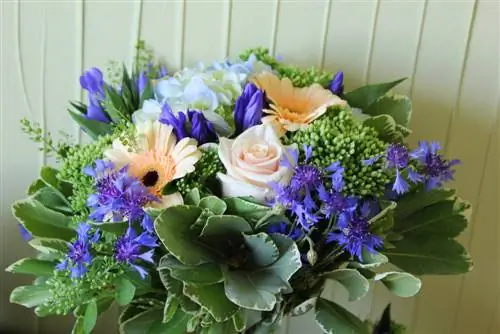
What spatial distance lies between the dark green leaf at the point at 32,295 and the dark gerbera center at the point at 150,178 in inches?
6.9

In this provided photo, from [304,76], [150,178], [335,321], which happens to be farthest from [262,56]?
[335,321]

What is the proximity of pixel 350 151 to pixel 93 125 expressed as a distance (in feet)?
1.15

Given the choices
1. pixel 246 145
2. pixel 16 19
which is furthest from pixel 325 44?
pixel 16 19

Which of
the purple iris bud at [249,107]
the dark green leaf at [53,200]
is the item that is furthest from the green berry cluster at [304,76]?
the dark green leaf at [53,200]

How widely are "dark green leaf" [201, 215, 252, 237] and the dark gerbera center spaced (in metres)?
0.08

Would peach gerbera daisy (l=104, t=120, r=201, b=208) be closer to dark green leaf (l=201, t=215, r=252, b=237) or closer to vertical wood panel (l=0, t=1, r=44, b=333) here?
dark green leaf (l=201, t=215, r=252, b=237)

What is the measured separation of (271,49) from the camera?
3.24ft

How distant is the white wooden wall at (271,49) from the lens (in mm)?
947

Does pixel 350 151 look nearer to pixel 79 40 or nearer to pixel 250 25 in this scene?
pixel 250 25

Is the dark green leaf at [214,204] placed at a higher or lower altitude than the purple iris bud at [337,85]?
lower

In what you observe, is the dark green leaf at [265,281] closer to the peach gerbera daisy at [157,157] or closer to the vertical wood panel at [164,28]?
the peach gerbera daisy at [157,157]

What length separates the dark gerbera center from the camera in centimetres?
72

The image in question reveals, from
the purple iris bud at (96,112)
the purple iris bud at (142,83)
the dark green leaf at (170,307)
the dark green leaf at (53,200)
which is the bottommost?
the dark green leaf at (170,307)

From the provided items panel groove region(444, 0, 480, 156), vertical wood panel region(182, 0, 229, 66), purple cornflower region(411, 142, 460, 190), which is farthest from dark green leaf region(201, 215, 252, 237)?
panel groove region(444, 0, 480, 156)
